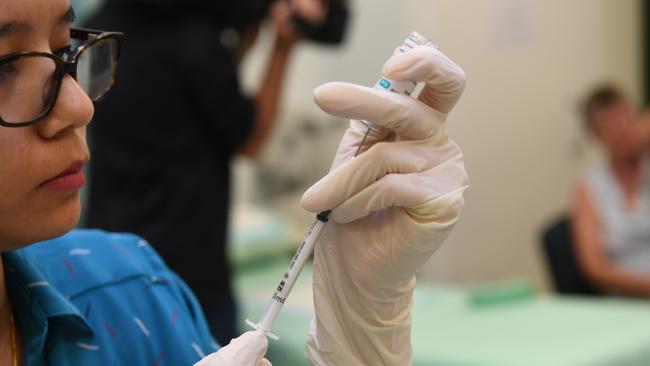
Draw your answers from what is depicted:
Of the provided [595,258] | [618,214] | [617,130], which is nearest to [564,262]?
[595,258]

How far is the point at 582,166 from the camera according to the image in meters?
4.08

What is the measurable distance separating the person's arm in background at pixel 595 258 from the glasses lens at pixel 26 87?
2.42m

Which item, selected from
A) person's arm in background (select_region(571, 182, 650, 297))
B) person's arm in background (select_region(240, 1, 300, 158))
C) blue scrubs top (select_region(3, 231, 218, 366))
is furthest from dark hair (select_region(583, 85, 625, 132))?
blue scrubs top (select_region(3, 231, 218, 366))

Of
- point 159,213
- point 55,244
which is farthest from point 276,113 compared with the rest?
point 55,244

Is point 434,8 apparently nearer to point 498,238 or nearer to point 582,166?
point 498,238

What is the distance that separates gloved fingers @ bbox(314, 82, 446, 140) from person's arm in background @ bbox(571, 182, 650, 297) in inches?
91.4

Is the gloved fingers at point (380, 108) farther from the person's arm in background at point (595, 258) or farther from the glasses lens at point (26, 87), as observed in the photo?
the person's arm in background at point (595, 258)

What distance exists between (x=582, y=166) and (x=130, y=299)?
3480 millimetres

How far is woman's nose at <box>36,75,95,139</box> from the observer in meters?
0.72

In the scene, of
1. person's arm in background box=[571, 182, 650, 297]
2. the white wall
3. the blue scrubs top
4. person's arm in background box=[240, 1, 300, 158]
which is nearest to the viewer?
the blue scrubs top

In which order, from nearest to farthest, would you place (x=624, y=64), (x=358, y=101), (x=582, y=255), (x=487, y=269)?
→ (x=358, y=101) < (x=582, y=255) < (x=487, y=269) < (x=624, y=64)

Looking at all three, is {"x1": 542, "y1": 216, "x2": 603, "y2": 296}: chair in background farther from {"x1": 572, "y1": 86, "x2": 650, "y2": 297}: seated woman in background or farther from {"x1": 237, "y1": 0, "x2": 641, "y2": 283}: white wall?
{"x1": 237, "y1": 0, "x2": 641, "y2": 283}: white wall

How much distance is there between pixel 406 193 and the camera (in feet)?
2.25

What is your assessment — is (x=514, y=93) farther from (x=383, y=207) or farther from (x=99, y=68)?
(x=383, y=207)
